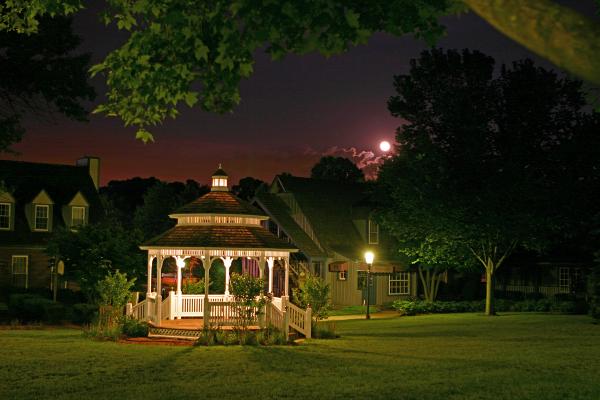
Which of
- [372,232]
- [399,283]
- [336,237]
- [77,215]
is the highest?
[77,215]

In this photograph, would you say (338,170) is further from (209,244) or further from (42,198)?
(209,244)

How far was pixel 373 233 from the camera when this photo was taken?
5459 cm

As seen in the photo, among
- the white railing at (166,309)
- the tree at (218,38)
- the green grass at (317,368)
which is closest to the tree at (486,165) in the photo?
the green grass at (317,368)

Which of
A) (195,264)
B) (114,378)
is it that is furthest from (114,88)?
(195,264)

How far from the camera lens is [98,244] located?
38844 mm

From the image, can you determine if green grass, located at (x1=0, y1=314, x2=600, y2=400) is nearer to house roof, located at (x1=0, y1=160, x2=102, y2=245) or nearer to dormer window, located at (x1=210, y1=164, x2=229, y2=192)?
dormer window, located at (x1=210, y1=164, x2=229, y2=192)

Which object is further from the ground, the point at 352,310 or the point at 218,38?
the point at 218,38

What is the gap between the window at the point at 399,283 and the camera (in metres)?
53.1

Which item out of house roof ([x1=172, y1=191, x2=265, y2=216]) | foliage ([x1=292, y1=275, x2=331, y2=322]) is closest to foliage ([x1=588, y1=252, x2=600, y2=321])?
foliage ([x1=292, y1=275, x2=331, y2=322])

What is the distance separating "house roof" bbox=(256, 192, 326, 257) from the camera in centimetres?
5078

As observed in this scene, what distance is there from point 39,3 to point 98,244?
2686cm

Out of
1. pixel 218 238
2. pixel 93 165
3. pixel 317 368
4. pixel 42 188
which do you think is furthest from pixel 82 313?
pixel 93 165

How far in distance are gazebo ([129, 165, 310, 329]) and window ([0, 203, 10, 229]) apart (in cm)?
2008

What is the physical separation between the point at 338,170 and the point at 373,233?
143ft
